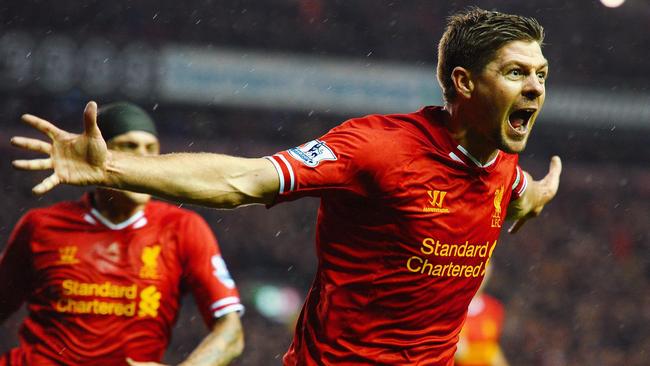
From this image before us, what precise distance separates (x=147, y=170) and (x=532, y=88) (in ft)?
4.50

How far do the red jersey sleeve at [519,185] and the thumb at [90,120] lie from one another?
6.30 ft

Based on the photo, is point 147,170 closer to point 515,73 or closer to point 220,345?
point 515,73

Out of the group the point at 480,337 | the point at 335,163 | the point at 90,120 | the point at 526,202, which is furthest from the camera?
the point at 480,337

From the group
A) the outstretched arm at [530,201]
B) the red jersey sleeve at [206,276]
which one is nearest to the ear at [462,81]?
the outstretched arm at [530,201]

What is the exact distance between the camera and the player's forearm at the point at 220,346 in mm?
4184

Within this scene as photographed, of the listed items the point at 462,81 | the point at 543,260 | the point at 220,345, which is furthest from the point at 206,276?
the point at 543,260

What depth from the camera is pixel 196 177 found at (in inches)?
108

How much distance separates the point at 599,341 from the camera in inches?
618

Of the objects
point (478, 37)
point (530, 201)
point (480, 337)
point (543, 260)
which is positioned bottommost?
point (543, 260)

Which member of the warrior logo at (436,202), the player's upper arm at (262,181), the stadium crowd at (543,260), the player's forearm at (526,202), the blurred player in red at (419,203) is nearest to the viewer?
the player's upper arm at (262,181)

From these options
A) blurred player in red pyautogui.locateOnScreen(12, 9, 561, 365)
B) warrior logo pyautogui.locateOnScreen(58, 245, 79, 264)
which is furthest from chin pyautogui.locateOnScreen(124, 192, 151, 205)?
blurred player in red pyautogui.locateOnScreen(12, 9, 561, 365)

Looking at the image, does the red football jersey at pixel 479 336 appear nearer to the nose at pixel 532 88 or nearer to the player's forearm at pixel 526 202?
the player's forearm at pixel 526 202

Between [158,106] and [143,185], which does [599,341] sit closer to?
[158,106]

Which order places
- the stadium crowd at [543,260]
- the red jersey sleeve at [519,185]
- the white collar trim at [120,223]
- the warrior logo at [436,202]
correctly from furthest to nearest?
the stadium crowd at [543,260], the white collar trim at [120,223], the red jersey sleeve at [519,185], the warrior logo at [436,202]
